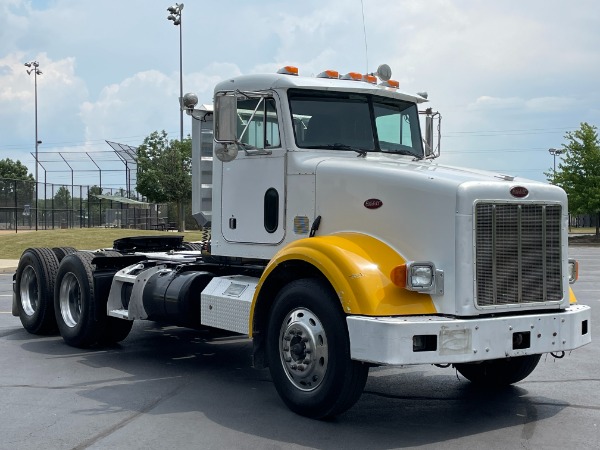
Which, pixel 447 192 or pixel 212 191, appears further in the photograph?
pixel 212 191

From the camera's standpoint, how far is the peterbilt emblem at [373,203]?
6.68m

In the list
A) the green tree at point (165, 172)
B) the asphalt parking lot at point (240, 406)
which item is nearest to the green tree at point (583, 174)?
the green tree at point (165, 172)

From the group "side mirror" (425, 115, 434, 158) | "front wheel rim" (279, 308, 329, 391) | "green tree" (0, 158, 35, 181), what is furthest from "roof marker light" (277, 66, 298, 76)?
"green tree" (0, 158, 35, 181)

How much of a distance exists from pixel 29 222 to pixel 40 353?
122ft

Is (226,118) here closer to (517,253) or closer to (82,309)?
(517,253)

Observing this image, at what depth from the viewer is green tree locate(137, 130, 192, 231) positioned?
5069 cm

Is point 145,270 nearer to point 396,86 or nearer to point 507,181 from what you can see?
point 396,86

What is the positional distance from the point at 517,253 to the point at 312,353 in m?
1.74

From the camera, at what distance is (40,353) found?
9555mm

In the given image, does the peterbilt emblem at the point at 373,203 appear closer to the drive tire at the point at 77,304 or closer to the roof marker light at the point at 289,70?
the roof marker light at the point at 289,70

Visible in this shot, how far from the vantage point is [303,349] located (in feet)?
21.3

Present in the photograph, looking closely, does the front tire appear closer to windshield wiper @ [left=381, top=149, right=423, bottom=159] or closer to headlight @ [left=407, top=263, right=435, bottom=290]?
headlight @ [left=407, top=263, right=435, bottom=290]

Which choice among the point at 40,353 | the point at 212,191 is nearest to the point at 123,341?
the point at 40,353

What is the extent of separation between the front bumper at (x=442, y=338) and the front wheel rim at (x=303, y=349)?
1.44 feet
